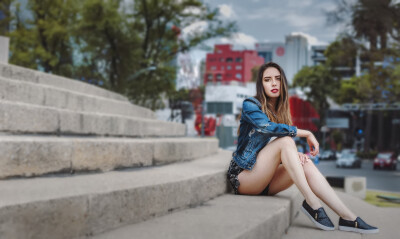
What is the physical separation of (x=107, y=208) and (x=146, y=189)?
41 centimetres

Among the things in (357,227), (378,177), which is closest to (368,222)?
(357,227)

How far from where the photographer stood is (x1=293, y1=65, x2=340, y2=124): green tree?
5266 centimetres

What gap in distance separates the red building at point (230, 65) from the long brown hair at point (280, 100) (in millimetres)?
98178

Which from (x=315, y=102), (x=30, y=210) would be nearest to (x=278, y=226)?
(x=30, y=210)

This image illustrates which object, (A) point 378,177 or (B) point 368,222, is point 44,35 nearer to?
(A) point 378,177

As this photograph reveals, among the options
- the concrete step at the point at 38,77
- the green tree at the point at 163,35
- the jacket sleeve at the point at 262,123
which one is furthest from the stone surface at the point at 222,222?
the green tree at the point at 163,35

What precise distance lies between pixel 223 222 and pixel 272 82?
1.65 meters

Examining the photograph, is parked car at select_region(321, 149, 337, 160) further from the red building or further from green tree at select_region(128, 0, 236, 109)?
the red building

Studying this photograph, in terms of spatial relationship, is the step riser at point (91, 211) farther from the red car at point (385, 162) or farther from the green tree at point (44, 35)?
the red car at point (385, 162)

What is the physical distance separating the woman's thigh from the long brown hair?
0.32 m

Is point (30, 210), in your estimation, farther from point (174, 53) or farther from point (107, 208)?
point (174, 53)

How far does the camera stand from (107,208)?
255 centimetres

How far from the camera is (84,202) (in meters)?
2.40

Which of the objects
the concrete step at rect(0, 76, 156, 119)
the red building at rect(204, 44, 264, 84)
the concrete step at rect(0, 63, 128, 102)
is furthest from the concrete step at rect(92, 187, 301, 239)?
the red building at rect(204, 44, 264, 84)
